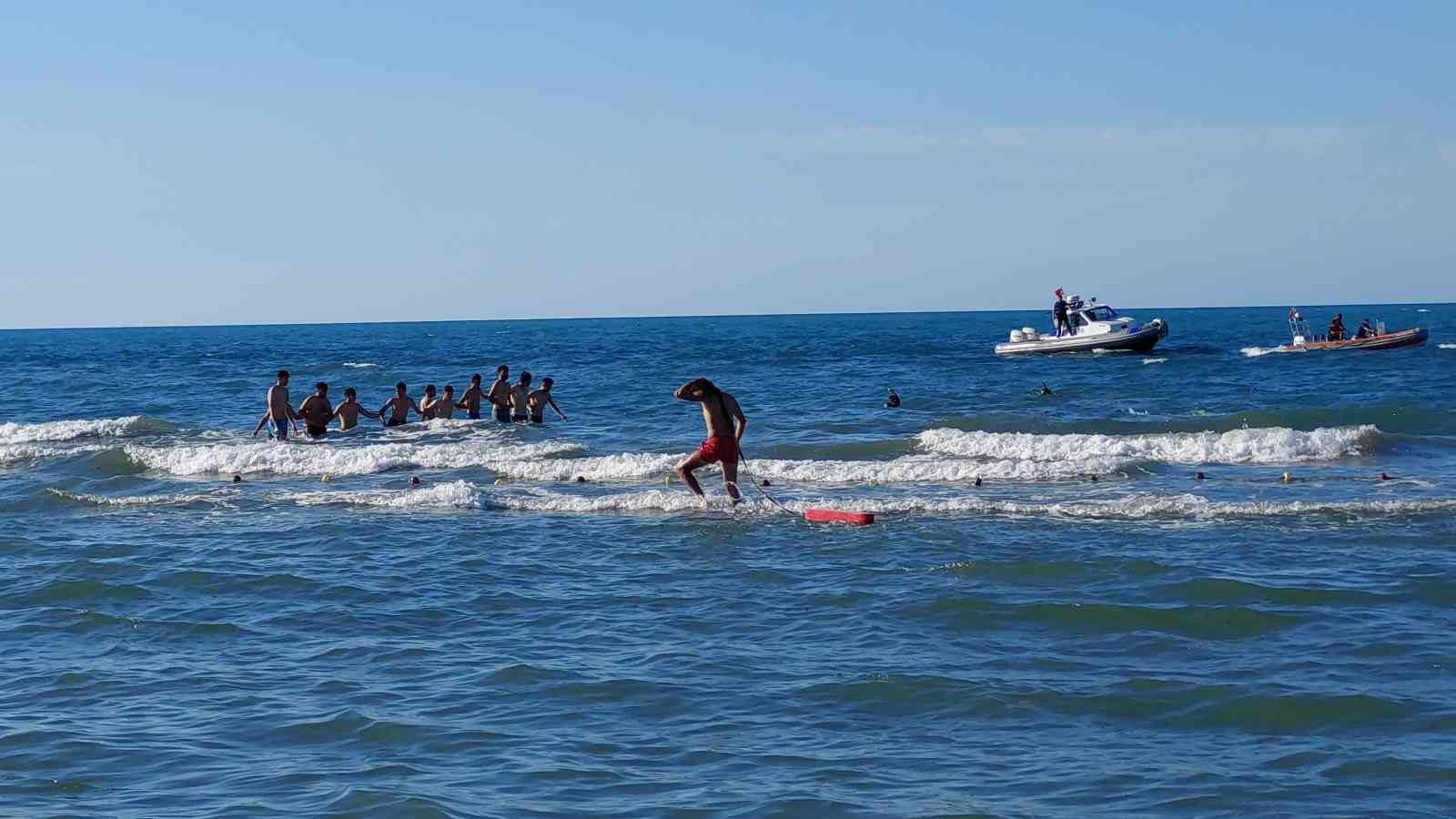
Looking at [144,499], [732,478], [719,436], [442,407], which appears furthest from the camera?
[442,407]

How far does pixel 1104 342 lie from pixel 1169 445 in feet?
74.2

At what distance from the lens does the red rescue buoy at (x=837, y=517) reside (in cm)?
1364

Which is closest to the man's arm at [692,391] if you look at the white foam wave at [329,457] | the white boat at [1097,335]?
the white foam wave at [329,457]

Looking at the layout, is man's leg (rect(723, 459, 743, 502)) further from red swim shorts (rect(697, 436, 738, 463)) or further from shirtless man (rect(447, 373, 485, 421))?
shirtless man (rect(447, 373, 485, 421))

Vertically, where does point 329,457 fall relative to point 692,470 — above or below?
below

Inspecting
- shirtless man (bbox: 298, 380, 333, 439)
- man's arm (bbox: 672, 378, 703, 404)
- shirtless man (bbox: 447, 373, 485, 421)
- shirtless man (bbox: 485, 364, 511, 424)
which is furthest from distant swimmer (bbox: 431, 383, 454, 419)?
man's arm (bbox: 672, 378, 703, 404)

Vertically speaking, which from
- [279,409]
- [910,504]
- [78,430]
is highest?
[279,409]

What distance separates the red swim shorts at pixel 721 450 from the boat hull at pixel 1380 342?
103ft

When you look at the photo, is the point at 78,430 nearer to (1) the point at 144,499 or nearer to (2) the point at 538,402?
(2) the point at 538,402

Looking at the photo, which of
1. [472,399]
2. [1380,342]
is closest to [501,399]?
[472,399]

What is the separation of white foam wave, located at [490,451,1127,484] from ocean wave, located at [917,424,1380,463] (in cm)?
114

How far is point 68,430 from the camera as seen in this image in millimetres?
26172

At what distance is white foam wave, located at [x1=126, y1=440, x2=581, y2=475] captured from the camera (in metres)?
20.0

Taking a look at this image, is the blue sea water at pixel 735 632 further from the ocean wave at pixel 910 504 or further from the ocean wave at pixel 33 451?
the ocean wave at pixel 33 451
